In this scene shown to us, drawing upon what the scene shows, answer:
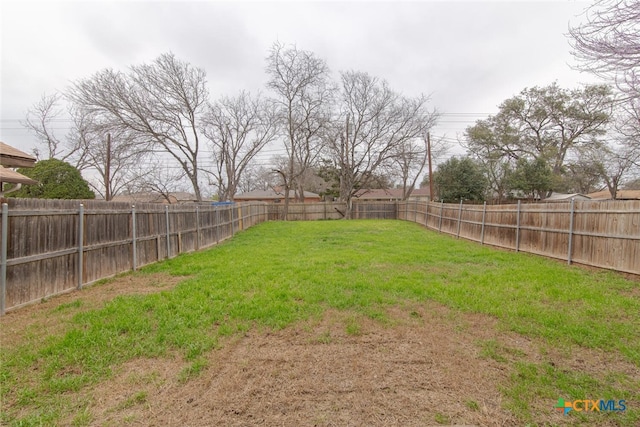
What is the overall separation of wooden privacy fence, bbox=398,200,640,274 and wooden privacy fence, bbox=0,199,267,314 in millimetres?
9877

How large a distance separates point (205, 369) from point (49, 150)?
30353mm

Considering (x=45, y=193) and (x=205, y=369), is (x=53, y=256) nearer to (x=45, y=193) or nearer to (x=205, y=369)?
(x=205, y=369)

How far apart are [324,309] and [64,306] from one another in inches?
144

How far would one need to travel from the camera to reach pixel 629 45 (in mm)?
3359

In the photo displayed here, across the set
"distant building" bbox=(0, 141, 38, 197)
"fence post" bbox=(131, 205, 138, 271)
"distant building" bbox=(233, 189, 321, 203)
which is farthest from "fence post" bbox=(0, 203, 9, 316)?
"distant building" bbox=(233, 189, 321, 203)

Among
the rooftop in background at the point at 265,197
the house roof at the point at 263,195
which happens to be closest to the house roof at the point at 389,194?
the rooftop in background at the point at 265,197

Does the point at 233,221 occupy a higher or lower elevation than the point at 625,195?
lower

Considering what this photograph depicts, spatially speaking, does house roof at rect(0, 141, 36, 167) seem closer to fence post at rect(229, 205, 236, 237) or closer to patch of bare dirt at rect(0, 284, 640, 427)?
patch of bare dirt at rect(0, 284, 640, 427)

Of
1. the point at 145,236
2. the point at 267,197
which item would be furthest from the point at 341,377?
the point at 267,197

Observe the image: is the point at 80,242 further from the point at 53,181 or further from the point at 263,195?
the point at 263,195

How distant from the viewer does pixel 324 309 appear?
408 centimetres

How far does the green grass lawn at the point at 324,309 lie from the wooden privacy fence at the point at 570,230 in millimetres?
495

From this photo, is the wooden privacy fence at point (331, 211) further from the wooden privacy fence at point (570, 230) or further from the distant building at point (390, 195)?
the distant building at point (390, 195)

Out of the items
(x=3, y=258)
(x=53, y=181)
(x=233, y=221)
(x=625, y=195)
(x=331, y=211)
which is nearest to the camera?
(x=3, y=258)
